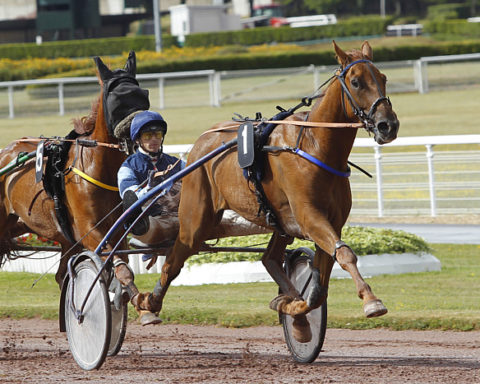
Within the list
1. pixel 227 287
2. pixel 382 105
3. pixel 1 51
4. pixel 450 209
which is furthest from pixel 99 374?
pixel 1 51

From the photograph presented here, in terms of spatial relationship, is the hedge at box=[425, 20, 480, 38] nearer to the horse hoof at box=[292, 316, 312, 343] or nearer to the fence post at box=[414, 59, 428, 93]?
the fence post at box=[414, 59, 428, 93]

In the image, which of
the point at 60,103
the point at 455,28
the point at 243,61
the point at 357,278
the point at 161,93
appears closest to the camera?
the point at 357,278

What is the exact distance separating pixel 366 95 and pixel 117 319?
7.51 ft

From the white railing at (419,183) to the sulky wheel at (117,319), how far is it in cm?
677

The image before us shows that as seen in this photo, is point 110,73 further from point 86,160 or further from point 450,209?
point 450,209

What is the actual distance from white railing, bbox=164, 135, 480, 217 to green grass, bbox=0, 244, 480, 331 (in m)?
2.72

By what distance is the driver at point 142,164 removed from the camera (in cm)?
597

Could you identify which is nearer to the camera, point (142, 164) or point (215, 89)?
point (142, 164)

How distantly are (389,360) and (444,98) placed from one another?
20.7 meters

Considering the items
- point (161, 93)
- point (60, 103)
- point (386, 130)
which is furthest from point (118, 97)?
point (60, 103)

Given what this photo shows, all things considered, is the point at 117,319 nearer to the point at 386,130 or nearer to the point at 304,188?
the point at 304,188

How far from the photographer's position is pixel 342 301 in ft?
27.3

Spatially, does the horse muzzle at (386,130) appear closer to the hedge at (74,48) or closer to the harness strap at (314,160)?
the harness strap at (314,160)

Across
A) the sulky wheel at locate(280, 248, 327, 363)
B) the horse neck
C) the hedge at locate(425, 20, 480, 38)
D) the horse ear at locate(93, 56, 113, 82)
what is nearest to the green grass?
the sulky wheel at locate(280, 248, 327, 363)
